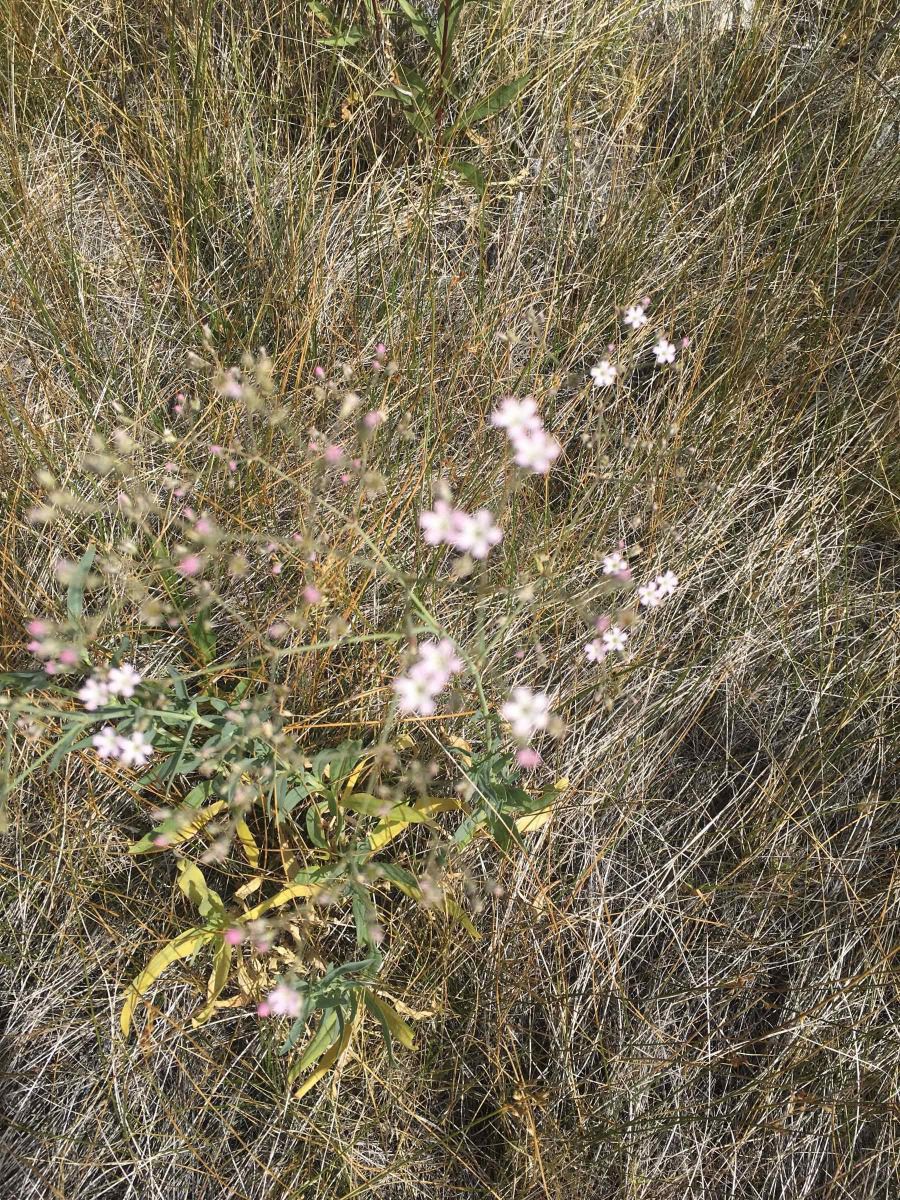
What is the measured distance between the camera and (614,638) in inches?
73.0

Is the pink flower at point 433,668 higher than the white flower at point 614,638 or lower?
higher

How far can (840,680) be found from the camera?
6.91ft

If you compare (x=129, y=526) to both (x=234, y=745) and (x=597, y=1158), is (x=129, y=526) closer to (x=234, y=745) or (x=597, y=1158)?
(x=234, y=745)

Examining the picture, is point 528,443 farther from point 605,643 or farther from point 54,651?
point 54,651

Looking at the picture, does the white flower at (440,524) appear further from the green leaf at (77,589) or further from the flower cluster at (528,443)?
the green leaf at (77,589)

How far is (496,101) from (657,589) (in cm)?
144

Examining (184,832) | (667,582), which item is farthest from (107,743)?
(667,582)

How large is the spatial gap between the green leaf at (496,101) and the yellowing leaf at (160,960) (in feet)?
7.01

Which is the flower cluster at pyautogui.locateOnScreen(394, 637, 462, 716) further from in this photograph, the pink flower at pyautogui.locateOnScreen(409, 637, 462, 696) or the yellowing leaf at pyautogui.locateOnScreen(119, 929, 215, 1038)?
the yellowing leaf at pyautogui.locateOnScreen(119, 929, 215, 1038)

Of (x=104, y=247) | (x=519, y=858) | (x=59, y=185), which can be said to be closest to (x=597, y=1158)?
(x=519, y=858)

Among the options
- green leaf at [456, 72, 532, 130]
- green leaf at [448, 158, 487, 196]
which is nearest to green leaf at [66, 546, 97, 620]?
green leaf at [448, 158, 487, 196]

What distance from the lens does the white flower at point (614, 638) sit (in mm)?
1775

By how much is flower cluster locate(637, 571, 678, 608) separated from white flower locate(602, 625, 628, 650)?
104mm

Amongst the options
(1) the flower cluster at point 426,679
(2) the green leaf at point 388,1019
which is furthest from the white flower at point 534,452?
(2) the green leaf at point 388,1019
